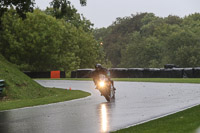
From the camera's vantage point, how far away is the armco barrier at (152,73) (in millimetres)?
45156

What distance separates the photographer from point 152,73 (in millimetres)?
48062

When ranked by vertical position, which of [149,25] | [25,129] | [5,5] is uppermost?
[149,25]

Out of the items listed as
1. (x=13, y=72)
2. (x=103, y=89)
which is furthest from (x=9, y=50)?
(x=103, y=89)

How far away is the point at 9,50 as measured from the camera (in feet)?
227

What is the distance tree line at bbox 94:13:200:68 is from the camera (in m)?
104

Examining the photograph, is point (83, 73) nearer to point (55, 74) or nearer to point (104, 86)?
point (55, 74)

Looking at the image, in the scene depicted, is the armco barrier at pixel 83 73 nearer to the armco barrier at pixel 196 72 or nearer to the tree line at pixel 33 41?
the armco barrier at pixel 196 72

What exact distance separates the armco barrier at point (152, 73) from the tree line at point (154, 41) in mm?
50546

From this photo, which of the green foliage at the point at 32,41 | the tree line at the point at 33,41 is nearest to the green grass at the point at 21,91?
the tree line at the point at 33,41

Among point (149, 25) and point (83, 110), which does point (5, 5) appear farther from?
point (149, 25)

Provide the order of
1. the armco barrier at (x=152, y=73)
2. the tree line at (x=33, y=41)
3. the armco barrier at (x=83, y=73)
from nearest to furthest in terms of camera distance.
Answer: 1. the armco barrier at (x=152, y=73)
2. the armco barrier at (x=83, y=73)
3. the tree line at (x=33, y=41)

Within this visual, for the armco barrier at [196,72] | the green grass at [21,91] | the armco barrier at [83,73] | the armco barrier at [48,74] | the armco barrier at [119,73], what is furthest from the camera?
the armco barrier at [48,74]

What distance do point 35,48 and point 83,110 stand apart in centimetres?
5395

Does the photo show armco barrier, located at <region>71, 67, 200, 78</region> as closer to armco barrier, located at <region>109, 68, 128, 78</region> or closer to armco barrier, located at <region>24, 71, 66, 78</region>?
armco barrier, located at <region>109, 68, 128, 78</region>
